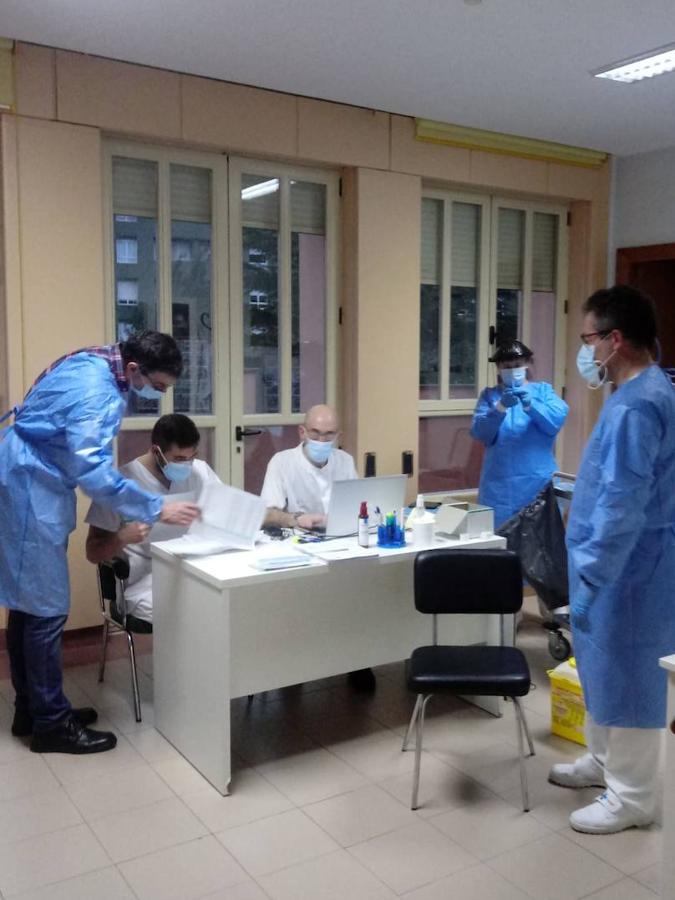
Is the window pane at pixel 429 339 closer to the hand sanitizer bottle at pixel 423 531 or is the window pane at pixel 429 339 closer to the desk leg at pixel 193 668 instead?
the hand sanitizer bottle at pixel 423 531

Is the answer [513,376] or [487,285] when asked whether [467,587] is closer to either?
[513,376]

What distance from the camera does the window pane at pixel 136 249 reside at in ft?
13.5

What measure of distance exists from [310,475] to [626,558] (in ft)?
5.38

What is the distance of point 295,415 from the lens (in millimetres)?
4680

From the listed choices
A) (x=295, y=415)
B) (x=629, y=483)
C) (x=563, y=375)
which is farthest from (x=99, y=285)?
(x=563, y=375)

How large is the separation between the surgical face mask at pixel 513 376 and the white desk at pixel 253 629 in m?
1.09

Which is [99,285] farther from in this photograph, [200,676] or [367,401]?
[200,676]

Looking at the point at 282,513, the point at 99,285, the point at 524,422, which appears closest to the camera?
the point at 282,513

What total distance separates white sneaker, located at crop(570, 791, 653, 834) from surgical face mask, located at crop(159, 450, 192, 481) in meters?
1.85

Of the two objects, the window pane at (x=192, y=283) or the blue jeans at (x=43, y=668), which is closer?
the blue jeans at (x=43, y=668)

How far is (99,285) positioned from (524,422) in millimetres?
2155

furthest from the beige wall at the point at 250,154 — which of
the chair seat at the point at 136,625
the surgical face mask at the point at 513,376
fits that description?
the surgical face mask at the point at 513,376

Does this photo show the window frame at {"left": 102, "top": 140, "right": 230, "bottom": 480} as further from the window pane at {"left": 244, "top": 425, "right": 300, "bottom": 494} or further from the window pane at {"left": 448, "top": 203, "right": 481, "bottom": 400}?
the window pane at {"left": 448, "top": 203, "right": 481, "bottom": 400}

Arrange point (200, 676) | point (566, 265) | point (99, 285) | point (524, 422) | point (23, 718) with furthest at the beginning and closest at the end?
point (566, 265), point (524, 422), point (99, 285), point (23, 718), point (200, 676)
